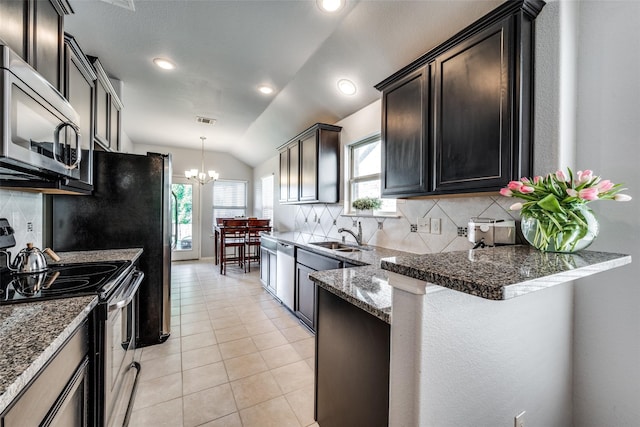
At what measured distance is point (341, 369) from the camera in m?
1.26

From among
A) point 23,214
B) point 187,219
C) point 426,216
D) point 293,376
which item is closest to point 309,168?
point 426,216

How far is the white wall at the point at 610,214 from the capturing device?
1.20 meters

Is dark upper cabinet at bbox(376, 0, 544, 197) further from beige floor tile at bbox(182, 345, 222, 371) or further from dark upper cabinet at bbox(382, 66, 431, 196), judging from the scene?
beige floor tile at bbox(182, 345, 222, 371)

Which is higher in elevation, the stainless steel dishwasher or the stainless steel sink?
the stainless steel sink

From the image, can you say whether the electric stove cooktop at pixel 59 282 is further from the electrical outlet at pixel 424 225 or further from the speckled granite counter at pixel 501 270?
the electrical outlet at pixel 424 225

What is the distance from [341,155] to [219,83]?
1707 mm

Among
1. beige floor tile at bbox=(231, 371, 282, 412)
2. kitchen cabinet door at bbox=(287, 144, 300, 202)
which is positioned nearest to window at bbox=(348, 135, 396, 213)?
kitchen cabinet door at bbox=(287, 144, 300, 202)

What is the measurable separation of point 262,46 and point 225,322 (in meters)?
2.88

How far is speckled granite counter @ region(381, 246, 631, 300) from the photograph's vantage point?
0.59m

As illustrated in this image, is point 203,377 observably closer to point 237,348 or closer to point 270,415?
point 237,348

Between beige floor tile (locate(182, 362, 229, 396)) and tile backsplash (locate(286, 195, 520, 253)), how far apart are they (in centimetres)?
177

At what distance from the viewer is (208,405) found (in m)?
1.73

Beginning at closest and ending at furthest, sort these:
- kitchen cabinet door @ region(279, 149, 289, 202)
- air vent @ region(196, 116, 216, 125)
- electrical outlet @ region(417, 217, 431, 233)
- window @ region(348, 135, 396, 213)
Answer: electrical outlet @ region(417, 217, 431, 233) < window @ region(348, 135, 396, 213) < kitchen cabinet door @ region(279, 149, 289, 202) < air vent @ region(196, 116, 216, 125)

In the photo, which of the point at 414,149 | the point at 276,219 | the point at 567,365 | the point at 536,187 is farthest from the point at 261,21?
the point at 276,219
